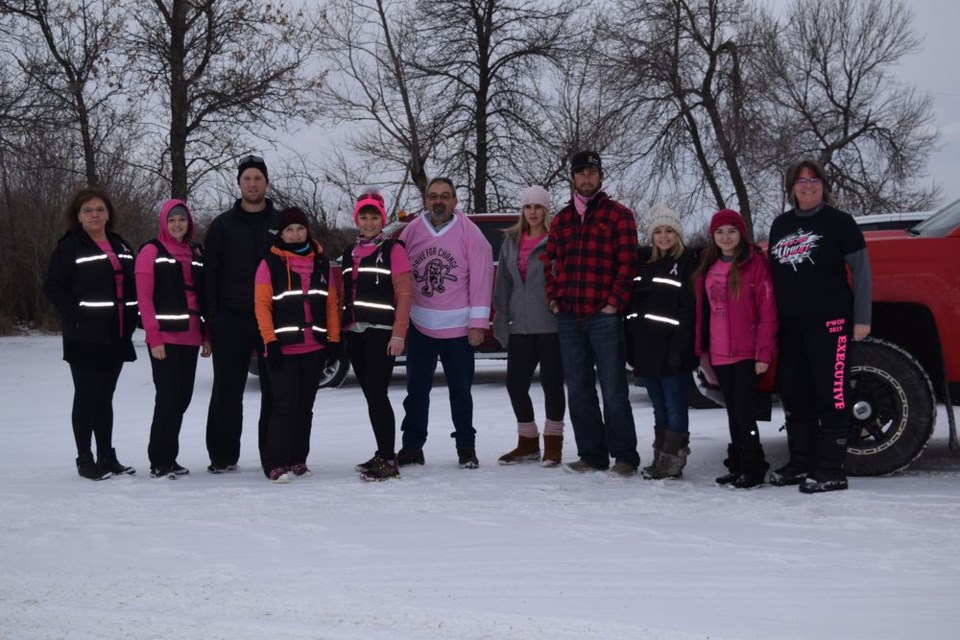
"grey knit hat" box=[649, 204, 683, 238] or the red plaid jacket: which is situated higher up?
"grey knit hat" box=[649, 204, 683, 238]

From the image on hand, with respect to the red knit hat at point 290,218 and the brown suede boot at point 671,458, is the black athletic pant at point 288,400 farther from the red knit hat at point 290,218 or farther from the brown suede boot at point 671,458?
the brown suede boot at point 671,458

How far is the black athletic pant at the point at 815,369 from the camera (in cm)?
596

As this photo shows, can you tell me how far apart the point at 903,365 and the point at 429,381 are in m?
2.90

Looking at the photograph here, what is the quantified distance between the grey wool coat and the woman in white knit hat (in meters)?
0.64

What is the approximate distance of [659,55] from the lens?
2359 centimetres

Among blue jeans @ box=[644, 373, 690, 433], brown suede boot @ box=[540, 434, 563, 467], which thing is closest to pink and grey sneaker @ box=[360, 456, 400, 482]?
brown suede boot @ box=[540, 434, 563, 467]

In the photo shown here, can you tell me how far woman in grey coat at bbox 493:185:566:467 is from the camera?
6910 mm

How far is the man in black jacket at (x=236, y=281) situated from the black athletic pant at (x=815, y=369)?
320cm

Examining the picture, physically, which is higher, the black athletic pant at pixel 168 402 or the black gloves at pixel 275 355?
the black gloves at pixel 275 355

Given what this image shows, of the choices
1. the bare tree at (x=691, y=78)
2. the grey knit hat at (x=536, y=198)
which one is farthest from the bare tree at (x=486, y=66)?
the grey knit hat at (x=536, y=198)

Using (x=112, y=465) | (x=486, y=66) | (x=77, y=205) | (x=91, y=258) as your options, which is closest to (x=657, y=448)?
(x=112, y=465)

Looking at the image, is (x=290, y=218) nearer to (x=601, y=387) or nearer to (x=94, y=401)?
(x=94, y=401)

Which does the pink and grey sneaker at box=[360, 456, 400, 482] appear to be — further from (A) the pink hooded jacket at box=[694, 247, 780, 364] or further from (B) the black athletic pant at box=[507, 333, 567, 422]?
(A) the pink hooded jacket at box=[694, 247, 780, 364]

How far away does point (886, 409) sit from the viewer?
6.25 metres
